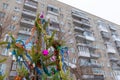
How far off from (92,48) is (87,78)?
7.67 metres

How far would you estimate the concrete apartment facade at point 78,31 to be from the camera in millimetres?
21266

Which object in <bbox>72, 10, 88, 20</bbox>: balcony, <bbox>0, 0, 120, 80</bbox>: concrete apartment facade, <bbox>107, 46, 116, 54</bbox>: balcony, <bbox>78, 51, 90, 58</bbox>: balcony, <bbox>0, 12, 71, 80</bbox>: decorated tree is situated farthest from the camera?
<bbox>72, 10, 88, 20</bbox>: balcony

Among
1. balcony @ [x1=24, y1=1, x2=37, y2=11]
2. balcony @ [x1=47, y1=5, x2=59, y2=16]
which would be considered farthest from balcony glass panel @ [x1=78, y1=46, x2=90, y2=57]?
balcony @ [x1=24, y1=1, x2=37, y2=11]

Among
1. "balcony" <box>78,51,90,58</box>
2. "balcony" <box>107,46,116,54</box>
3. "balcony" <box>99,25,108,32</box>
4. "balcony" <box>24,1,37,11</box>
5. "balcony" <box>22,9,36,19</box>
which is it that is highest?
"balcony" <box>24,1,37,11</box>

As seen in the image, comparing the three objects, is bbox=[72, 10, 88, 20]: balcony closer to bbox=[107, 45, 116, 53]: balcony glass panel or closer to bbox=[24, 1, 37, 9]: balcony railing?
bbox=[107, 45, 116, 53]: balcony glass panel

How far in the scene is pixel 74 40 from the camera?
992 inches

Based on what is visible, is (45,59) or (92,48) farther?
(92,48)

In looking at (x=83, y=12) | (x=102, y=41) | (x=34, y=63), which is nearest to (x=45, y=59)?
(x=34, y=63)

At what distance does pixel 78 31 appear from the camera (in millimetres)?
28312

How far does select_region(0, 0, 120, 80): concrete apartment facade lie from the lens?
69.8ft

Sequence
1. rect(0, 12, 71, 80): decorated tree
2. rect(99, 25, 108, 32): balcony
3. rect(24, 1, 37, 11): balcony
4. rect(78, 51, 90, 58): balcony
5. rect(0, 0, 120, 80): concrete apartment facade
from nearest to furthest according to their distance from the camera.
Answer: rect(0, 12, 71, 80): decorated tree < rect(0, 0, 120, 80): concrete apartment facade < rect(78, 51, 90, 58): balcony < rect(24, 1, 37, 11): balcony < rect(99, 25, 108, 32): balcony

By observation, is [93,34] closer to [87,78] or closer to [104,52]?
[104,52]

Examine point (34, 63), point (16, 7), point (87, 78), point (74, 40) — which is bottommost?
point (87, 78)

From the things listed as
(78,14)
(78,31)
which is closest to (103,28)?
(78,14)
